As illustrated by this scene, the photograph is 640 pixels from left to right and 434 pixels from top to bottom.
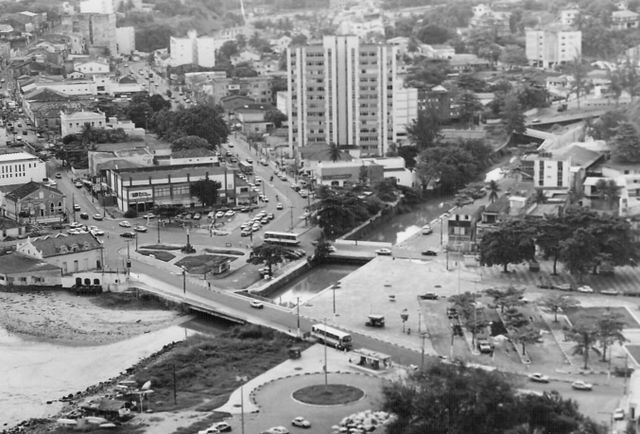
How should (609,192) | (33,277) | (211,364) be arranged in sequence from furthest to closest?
1. (609,192)
2. (33,277)
3. (211,364)

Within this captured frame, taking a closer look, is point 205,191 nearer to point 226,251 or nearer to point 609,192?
point 226,251

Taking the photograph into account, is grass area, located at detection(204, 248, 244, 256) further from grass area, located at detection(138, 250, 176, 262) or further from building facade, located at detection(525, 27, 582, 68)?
building facade, located at detection(525, 27, 582, 68)

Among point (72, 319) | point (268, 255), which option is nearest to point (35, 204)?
point (268, 255)

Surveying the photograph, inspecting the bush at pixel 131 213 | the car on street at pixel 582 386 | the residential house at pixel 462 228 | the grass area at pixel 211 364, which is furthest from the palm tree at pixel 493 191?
the car on street at pixel 582 386

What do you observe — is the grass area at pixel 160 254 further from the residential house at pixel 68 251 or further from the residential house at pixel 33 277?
the residential house at pixel 33 277

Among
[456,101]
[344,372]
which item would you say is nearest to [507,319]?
[344,372]

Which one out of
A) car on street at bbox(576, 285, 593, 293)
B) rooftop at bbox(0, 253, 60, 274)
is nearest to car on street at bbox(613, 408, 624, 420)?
car on street at bbox(576, 285, 593, 293)
